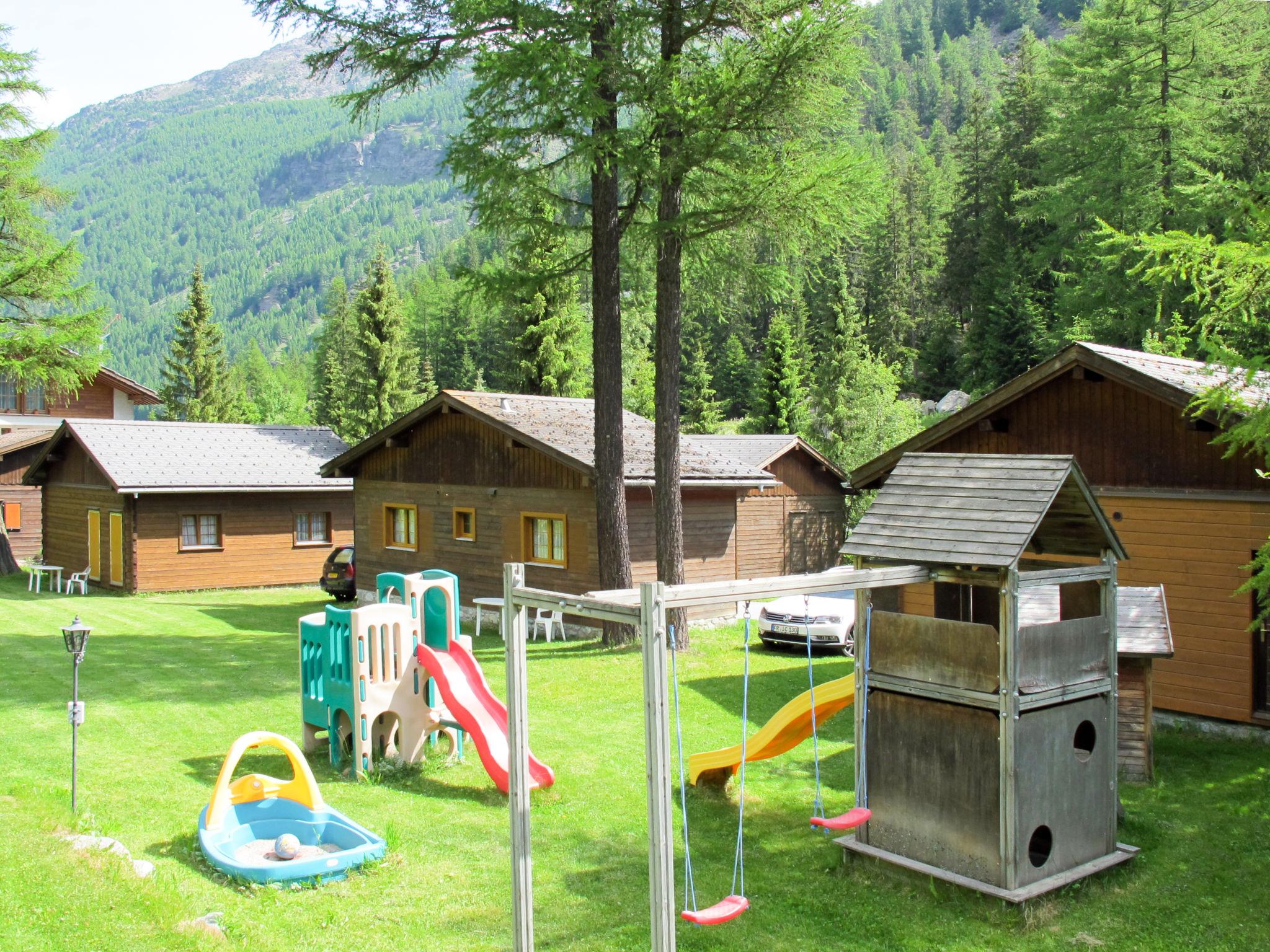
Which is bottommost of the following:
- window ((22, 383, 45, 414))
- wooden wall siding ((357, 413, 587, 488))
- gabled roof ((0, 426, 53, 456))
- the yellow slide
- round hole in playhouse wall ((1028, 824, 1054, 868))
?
round hole in playhouse wall ((1028, 824, 1054, 868))

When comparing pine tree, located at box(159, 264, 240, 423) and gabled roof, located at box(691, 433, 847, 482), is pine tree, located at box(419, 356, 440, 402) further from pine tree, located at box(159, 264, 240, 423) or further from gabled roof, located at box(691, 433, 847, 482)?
gabled roof, located at box(691, 433, 847, 482)

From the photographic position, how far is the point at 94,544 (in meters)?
29.4

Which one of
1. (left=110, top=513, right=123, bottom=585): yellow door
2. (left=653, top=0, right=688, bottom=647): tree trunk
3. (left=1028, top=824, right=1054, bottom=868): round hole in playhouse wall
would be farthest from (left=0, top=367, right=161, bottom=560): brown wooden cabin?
(left=1028, top=824, right=1054, bottom=868): round hole in playhouse wall

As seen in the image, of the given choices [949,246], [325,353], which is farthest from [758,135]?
[325,353]

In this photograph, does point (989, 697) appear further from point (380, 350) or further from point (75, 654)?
point (380, 350)

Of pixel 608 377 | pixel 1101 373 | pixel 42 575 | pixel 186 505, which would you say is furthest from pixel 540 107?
pixel 42 575

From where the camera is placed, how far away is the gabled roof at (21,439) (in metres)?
32.7

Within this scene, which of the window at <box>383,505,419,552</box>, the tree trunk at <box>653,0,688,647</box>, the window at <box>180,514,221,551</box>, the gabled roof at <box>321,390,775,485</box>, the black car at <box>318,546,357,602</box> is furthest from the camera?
the window at <box>180,514,221,551</box>

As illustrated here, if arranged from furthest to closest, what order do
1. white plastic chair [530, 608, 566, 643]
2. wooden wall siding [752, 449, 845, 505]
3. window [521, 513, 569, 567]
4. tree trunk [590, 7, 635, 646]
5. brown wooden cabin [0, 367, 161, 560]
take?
brown wooden cabin [0, 367, 161, 560] → wooden wall siding [752, 449, 845, 505] → window [521, 513, 569, 567] → white plastic chair [530, 608, 566, 643] → tree trunk [590, 7, 635, 646]

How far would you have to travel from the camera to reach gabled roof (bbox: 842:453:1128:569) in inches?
300

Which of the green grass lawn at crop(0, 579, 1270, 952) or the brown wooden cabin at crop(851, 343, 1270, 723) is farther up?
the brown wooden cabin at crop(851, 343, 1270, 723)

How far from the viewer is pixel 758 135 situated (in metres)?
17.4

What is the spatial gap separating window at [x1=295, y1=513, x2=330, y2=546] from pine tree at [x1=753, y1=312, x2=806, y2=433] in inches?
892

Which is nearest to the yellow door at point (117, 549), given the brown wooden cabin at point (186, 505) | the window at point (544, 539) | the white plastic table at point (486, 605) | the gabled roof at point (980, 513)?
the brown wooden cabin at point (186, 505)
